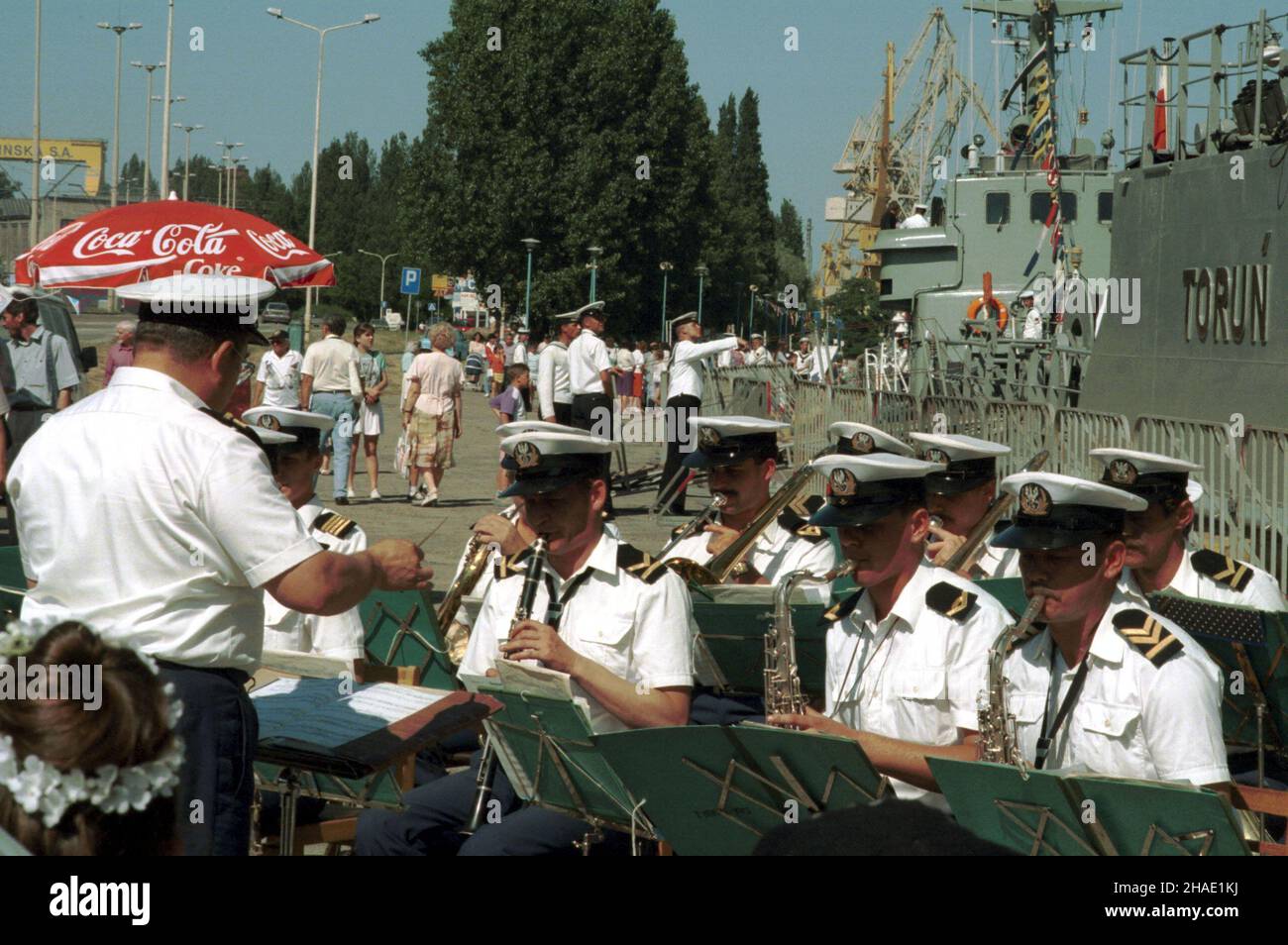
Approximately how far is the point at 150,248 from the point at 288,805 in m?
6.84

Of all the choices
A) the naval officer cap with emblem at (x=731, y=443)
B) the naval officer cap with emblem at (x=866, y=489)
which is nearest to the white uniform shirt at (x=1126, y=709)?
the naval officer cap with emblem at (x=866, y=489)

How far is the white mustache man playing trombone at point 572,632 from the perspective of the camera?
179 inches

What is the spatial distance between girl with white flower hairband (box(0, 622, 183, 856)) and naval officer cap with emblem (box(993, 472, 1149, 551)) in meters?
2.37

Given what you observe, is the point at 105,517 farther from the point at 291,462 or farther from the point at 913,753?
the point at 291,462

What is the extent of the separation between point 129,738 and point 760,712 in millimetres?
3249

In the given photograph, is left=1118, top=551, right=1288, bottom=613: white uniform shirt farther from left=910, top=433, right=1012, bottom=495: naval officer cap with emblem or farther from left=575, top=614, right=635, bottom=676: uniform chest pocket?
left=575, top=614, right=635, bottom=676: uniform chest pocket

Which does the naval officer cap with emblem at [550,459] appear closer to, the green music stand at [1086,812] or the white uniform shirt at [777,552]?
the white uniform shirt at [777,552]

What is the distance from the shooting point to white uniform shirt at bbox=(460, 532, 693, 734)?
4656mm

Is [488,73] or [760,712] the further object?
[488,73]

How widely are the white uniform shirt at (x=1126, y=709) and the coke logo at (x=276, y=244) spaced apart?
8.18 metres

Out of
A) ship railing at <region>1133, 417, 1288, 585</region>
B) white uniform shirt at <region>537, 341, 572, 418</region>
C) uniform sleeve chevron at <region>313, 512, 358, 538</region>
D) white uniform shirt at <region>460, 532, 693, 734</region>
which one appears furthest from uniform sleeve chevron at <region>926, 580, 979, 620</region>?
white uniform shirt at <region>537, 341, 572, 418</region>

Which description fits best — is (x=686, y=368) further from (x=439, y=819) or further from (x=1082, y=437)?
(x=439, y=819)

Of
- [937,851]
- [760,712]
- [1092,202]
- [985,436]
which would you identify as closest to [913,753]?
[760,712]
